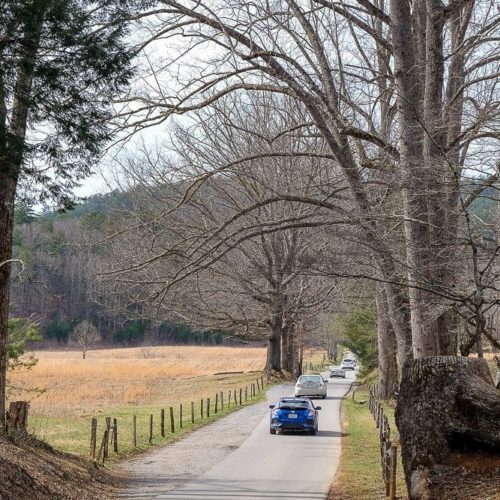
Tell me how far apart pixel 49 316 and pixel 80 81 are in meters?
120

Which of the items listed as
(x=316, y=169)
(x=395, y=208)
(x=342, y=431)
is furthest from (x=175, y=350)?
(x=395, y=208)

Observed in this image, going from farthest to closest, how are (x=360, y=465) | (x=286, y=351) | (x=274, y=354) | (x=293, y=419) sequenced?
(x=286, y=351) → (x=274, y=354) → (x=293, y=419) → (x=360, y=465)

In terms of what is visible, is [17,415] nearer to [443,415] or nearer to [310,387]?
[443,415]

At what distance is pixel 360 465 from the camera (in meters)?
16.8

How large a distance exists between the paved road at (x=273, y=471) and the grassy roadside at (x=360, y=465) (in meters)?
0.26

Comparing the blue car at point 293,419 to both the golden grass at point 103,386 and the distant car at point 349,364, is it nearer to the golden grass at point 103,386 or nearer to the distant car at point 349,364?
the golden grass at point 103,386

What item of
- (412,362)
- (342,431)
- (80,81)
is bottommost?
(342,431)

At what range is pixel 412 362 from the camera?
855 centimetres

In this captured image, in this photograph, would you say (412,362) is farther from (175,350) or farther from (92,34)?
(175,350)

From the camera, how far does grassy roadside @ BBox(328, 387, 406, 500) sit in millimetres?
13079

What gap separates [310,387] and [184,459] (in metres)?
21.8

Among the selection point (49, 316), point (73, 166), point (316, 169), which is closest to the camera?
point (73, 166)

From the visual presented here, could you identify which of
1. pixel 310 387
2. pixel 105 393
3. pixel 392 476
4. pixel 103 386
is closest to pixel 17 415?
pixel 392 476

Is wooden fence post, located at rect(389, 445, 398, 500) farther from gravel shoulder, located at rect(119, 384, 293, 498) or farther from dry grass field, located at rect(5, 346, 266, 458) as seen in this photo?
dry grass field, located at rect(5, 346, 266, 458)
